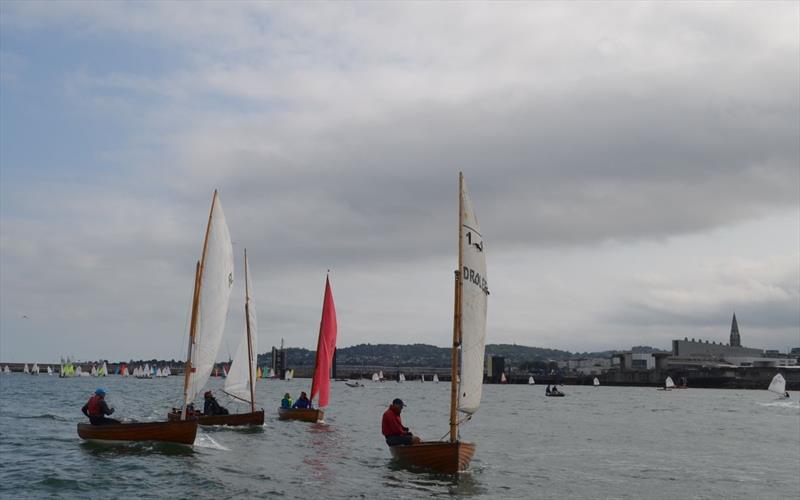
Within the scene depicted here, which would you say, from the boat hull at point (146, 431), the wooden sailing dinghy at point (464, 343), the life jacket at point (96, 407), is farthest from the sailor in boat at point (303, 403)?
the wooden sailing dinghy at point (464, 343)

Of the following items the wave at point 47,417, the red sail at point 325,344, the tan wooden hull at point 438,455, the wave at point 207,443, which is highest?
the red sail at point 325,344

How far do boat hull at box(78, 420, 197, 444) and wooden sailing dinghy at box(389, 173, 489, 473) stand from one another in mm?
8786

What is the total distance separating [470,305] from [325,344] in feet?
80.5

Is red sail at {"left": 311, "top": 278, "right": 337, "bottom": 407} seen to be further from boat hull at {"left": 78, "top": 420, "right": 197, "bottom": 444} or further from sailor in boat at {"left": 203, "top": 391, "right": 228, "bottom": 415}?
boat hull at {"left": 78, "top": 420, "right": 197, "bottom": 444}

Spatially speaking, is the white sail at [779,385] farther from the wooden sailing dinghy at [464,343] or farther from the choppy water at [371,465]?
the wooden sailing dinghy at [464,343]

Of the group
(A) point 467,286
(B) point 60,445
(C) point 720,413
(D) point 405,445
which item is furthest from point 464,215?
(C) point 720,413

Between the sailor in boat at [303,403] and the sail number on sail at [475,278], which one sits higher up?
the sail number on sail at [475,278]

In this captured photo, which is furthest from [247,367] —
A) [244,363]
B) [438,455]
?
[438,455]

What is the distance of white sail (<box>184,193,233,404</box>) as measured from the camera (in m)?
35.8

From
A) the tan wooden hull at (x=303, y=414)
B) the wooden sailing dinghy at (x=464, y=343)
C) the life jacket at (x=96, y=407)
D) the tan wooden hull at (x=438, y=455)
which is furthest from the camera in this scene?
the tan wooden hull at (x=303, y=414)

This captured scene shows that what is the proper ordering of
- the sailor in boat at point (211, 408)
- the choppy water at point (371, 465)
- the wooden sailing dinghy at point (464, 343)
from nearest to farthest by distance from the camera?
the choppy water at point (371, 465), the wooden sailing dinghy at point (464, 343), the sailor in boat at point (211, 408)

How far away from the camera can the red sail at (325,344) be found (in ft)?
171

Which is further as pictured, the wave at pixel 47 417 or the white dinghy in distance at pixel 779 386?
the white dinghy in distance at pixel 779 386

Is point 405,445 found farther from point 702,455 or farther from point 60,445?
point 702,455
